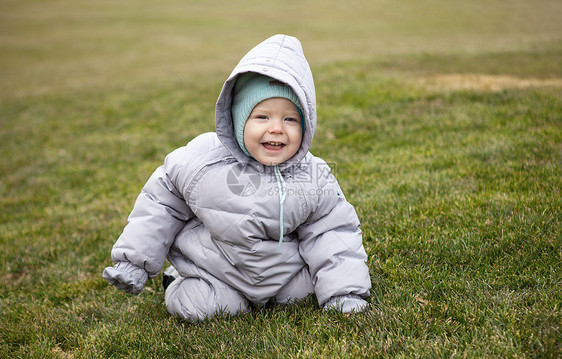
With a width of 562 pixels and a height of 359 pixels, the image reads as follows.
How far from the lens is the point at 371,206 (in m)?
4.58

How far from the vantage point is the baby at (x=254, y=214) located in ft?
10.1

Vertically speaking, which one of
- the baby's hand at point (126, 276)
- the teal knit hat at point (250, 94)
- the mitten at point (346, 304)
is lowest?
the mitten at point (346, 304)

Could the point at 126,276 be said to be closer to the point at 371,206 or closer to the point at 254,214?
the point at 254,214

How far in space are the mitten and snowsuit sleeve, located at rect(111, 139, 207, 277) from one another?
121cm

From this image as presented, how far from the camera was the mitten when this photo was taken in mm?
3049

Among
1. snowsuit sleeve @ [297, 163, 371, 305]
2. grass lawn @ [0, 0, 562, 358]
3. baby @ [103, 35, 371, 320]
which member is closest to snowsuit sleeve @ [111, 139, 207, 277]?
baby @ [103, 35, 371, 320]

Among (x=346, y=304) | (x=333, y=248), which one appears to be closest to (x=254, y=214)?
(x=333, y=248)

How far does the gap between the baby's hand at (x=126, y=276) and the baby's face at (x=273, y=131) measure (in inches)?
44.6

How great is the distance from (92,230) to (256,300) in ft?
9.10

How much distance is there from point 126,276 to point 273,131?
1380 mm

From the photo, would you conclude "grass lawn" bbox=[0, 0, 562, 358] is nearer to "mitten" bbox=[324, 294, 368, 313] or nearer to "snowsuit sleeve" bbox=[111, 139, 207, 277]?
"mitten" bbox=[324, 294, 368, 313]

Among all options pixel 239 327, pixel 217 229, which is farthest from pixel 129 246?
pixel 239 327

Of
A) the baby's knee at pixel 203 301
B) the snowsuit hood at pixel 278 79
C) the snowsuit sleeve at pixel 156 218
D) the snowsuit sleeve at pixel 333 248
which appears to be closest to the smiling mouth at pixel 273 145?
the snowsuit hood at pixel 278 79

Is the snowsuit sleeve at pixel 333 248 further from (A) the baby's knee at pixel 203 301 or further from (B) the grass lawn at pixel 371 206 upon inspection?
(A) the baby's knee at pixel 203 301
